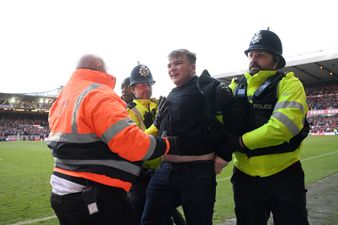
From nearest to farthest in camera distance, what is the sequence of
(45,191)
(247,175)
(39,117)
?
(247,175), (45,191), (39,117)

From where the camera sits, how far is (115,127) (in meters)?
2.50

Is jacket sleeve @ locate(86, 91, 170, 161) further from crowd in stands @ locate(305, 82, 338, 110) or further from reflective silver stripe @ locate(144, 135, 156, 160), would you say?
crowd in stands @ locate(305, 82, 338, 110)

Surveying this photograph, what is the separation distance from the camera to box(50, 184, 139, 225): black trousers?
2.59 m

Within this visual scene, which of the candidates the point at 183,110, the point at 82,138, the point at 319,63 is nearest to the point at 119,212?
the point at 82,138

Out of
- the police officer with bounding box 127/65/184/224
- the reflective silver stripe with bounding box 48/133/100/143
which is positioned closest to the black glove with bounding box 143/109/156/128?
the police officer with bounding box 127/65/184/224

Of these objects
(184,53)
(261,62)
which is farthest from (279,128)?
(184,53)

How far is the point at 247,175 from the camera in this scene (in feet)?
10.7

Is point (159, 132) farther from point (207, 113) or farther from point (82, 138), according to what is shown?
point (82, 138)

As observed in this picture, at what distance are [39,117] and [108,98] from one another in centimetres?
8223

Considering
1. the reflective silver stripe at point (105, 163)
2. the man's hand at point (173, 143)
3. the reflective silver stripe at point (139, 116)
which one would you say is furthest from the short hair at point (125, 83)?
the reflective silver stripe at point (105, 163)

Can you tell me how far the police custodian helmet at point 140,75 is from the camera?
4.49m

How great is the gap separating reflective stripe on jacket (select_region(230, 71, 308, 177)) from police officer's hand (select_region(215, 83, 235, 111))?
1.02 feet

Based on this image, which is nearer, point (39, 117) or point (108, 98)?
point (108, 98)

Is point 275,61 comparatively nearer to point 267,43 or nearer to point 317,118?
point 267,43
